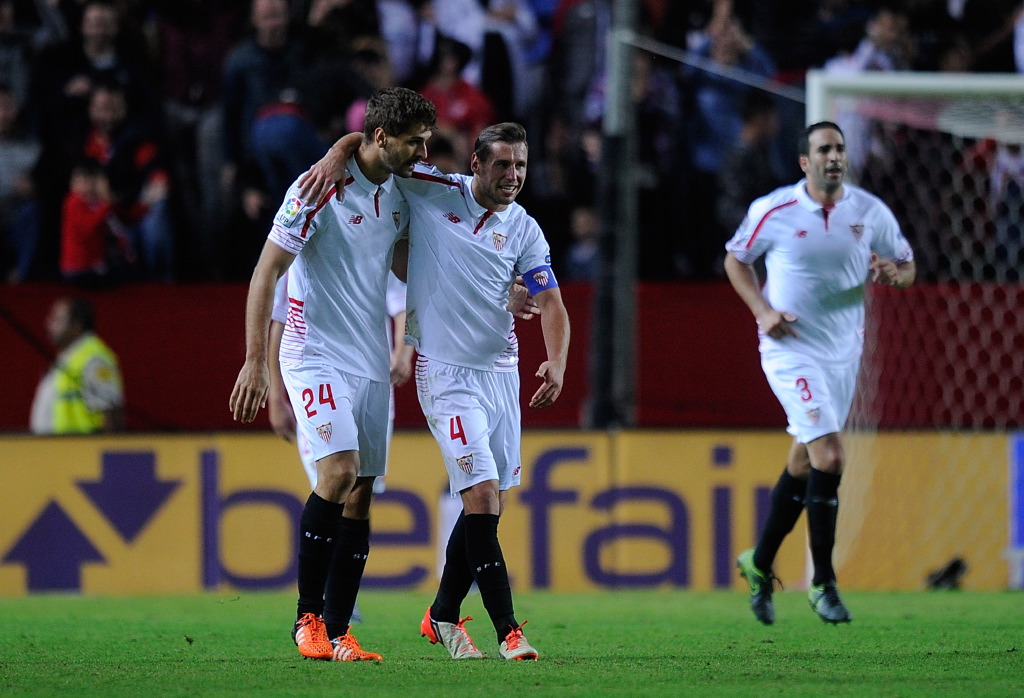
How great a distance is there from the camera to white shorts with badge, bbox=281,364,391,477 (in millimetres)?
5277

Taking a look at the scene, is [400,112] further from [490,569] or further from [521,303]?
[490,569]

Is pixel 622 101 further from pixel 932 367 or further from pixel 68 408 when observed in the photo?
pixel 68 408

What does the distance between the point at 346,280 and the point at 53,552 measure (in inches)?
190

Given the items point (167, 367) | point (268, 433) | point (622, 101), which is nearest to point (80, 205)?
point (167, 367)

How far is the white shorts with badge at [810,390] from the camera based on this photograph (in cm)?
677

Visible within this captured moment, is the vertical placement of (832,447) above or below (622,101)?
below

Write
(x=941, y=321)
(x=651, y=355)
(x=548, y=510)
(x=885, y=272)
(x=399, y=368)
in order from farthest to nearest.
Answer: (x=651, y=355), (x=941, y=321), (x=548, y=510), (x=885, y=272), (x=399, y=368)

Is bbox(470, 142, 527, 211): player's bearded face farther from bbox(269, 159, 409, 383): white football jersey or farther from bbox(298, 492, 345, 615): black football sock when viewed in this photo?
bbox(298, 492, 345, 615): black football sock

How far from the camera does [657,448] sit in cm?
956

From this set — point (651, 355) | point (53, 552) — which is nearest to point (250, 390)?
point (53, 552)

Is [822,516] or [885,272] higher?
[885,272]

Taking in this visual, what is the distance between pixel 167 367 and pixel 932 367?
5109mm

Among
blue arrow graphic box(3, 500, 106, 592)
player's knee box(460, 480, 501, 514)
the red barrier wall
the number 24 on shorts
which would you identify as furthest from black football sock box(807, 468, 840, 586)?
blue arrow graphic box(3, 500, 106, 592)

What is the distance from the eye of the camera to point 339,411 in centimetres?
529
